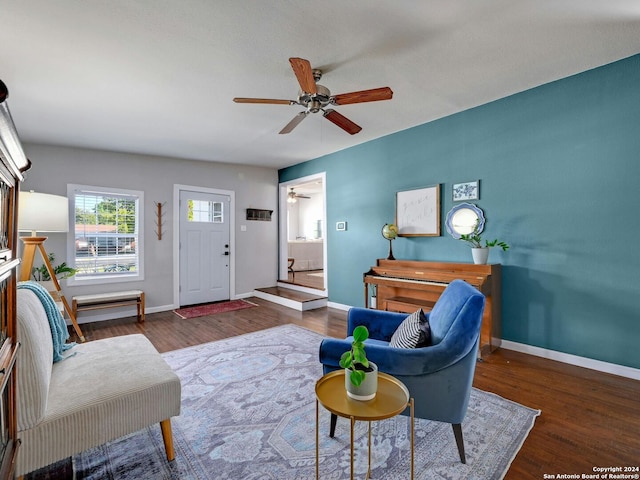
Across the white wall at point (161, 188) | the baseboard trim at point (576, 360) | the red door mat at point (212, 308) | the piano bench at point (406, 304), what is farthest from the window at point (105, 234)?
the baseboard trim at point (576, 360)

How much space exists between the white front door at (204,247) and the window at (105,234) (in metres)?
0.70

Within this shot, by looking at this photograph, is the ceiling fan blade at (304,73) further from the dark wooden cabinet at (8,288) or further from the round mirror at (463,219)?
the round mirror at (463,219)

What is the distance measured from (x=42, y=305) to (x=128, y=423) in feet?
3.22

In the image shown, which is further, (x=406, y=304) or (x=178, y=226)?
(x=178, y=226)

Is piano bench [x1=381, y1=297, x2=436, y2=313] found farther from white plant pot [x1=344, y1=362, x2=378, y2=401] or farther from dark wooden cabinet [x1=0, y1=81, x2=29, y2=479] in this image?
dark wooden cabinet [x1=0, y1=81, x2=29, y2=479]

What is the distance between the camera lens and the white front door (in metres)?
5.55

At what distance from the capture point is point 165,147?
4777 millimetres

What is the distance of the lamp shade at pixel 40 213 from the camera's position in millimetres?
3100

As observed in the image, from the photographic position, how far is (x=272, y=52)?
2400 millimetres

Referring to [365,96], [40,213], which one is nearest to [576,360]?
[365,96]

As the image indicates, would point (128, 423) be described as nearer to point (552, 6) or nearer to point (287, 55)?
point (287, 55)

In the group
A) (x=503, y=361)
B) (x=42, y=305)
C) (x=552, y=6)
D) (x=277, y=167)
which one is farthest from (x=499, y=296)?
(x=277, y=167)

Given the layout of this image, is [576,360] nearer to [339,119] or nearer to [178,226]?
[339,119]

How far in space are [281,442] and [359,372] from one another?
923 millimetres
